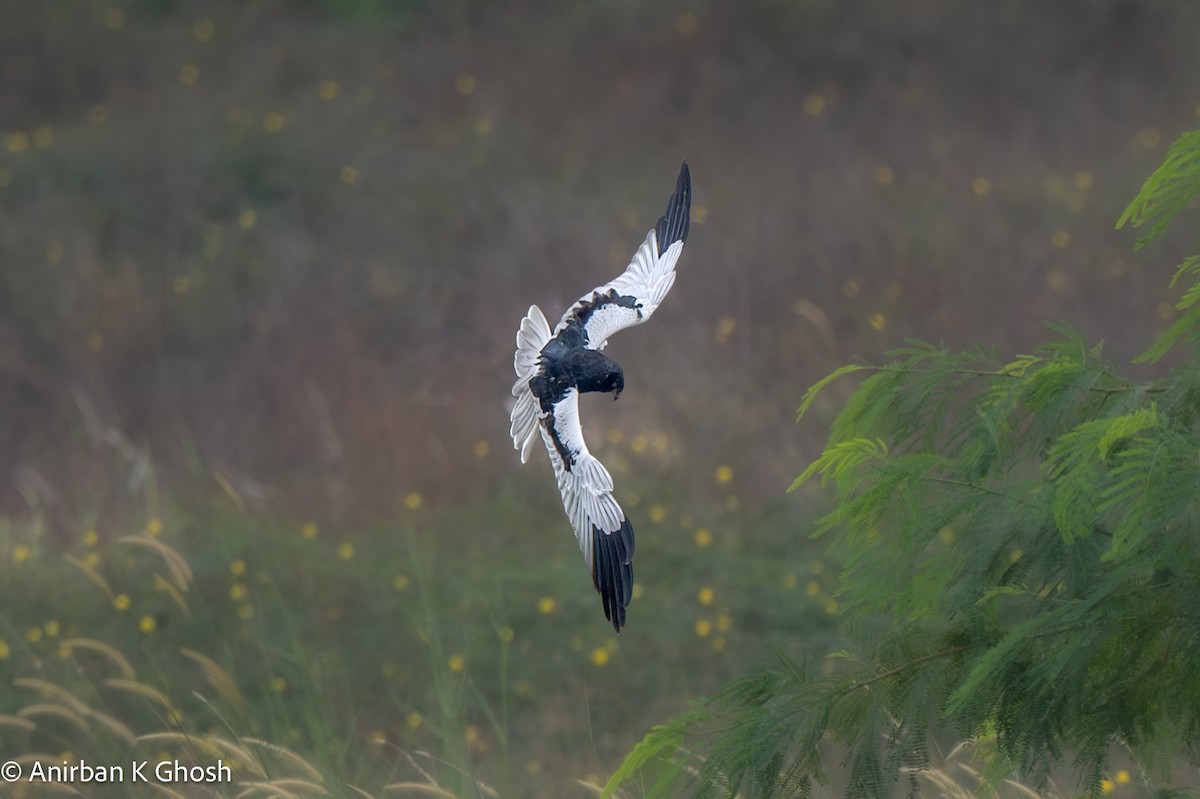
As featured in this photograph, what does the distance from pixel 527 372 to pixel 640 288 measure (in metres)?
0.58

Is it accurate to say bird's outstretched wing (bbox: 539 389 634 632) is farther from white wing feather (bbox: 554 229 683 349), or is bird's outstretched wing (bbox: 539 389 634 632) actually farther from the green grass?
the green grass

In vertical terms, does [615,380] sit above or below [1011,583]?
above

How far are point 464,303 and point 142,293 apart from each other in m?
2.31

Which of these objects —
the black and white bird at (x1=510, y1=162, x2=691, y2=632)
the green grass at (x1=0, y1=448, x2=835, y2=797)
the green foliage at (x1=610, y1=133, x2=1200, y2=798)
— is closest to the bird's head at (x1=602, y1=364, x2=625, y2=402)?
the black and white bird at (x1=510, y1=162, x2=691, y2=632)

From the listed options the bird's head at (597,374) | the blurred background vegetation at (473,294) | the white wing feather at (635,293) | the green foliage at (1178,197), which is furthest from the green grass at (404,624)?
the green foliage at (1178,197)

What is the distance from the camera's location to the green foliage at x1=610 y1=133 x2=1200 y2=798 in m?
2.56

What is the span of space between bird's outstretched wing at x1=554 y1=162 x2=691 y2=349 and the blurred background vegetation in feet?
4.34

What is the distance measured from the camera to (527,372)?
3582mm

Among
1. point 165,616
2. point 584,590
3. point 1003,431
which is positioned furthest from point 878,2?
point 1003,431

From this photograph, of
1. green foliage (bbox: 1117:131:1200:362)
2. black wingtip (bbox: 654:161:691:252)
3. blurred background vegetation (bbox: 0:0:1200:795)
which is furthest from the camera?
blurred background vegetation (bbox: 0:0:1200:795)

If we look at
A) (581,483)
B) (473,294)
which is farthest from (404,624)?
(473,294)

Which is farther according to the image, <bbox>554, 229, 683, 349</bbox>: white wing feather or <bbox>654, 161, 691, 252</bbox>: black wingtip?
<bbox>654, 161, 691, 252</bbox>: black wingtip

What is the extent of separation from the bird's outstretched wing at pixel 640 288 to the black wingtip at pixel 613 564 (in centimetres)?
59

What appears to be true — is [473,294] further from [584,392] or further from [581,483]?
[581,483]
